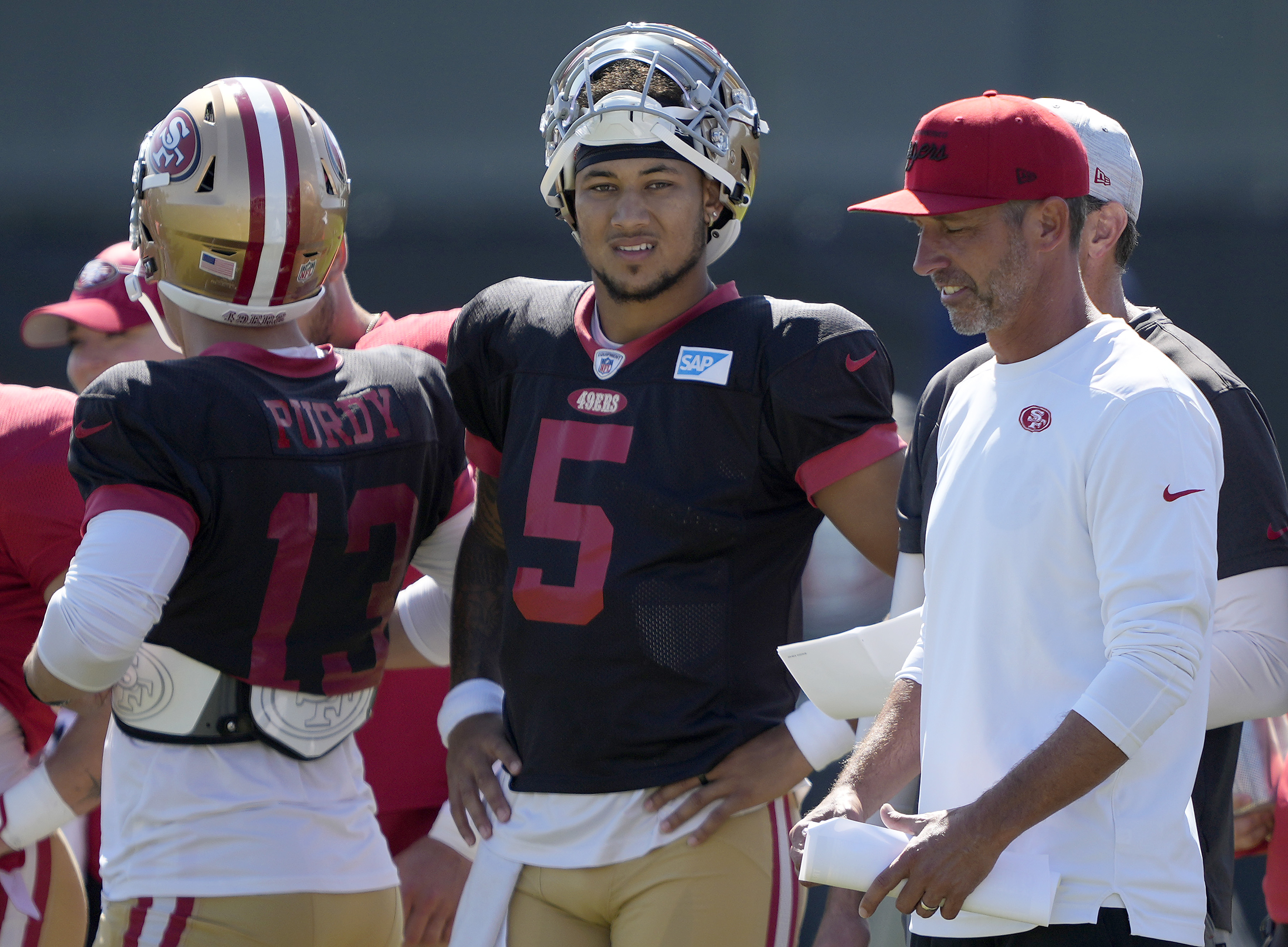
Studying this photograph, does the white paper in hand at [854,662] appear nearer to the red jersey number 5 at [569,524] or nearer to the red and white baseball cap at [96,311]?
the red jersey number 5 at [569,524]

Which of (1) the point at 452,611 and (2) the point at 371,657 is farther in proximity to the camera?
(1) the point at 452,611

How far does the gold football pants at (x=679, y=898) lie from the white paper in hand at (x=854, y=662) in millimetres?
253

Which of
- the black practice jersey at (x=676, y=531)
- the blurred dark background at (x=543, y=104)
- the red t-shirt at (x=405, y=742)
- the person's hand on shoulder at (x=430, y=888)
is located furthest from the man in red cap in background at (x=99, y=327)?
the blurred dark background at (x=543, y=104)

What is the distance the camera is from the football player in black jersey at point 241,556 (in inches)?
87.0

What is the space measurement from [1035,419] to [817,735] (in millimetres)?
729

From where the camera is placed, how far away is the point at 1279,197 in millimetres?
8836

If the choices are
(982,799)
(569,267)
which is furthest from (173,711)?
(569,267)

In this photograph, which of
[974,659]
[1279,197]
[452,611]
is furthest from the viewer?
[1279,197]

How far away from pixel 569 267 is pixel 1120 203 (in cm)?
663

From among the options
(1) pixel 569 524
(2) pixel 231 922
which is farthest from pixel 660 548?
(2) pixel 231 922

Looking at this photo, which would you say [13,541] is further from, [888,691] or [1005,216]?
[1005,216]

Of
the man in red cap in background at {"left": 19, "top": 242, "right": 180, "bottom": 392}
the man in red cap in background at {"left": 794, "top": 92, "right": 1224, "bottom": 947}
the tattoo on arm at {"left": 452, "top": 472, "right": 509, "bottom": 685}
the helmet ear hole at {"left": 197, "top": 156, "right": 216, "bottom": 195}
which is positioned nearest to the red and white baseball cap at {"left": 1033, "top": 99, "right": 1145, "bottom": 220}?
the man in red cap in background at {"left": 794, "top": 92, "right": 1224, "bottom": 947}

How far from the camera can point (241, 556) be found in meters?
2.28

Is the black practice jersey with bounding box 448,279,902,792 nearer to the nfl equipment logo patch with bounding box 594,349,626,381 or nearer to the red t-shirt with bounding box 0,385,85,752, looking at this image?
the nfl equipment logo patch with bounding box 594,349,626,381
